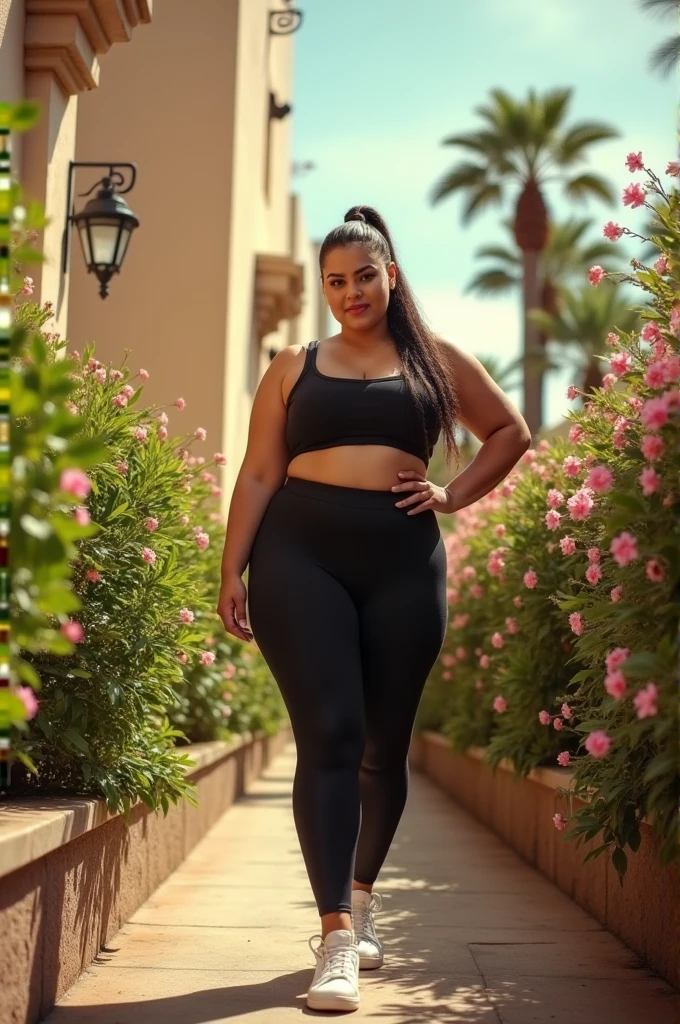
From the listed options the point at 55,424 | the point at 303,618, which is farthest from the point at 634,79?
the point at 55,424

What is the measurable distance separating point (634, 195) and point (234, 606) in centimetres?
152

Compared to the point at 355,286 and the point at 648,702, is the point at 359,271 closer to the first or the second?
the point at 355,286

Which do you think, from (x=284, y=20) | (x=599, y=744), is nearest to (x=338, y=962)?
(x=599, y=744)

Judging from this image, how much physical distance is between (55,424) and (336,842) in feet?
5.21

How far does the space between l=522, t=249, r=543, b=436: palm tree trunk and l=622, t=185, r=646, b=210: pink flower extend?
1661 cm

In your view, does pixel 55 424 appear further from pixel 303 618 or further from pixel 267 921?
pixel 267 921

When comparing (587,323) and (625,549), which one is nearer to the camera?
(625,549)

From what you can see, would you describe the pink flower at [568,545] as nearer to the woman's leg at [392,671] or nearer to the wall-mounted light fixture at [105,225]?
the woman's leg at [392,671]

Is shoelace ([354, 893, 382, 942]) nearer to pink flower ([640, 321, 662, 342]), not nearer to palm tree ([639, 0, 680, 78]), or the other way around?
pink flower ([640, 321, 662, 342])

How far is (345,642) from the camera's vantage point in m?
3.18

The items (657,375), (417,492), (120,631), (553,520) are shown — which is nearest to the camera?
(657,375)

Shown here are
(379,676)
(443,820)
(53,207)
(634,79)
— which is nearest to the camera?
(379,676)

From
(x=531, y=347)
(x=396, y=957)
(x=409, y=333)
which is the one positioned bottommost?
(x=396, y=957)

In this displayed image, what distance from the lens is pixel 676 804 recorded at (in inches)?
110
